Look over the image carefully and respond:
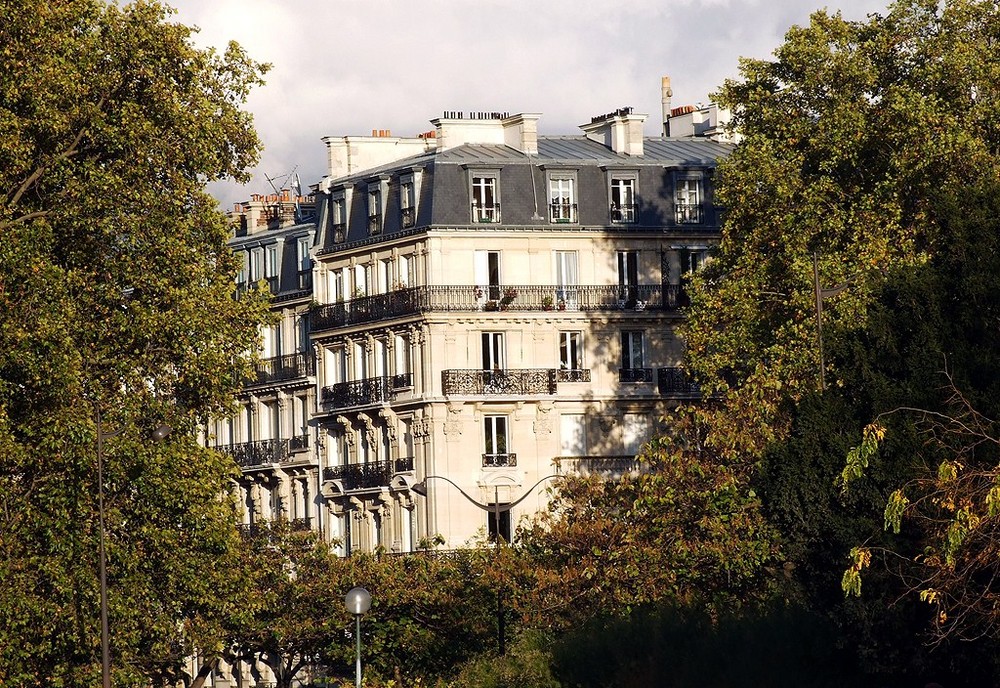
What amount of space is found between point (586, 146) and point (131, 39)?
38.6 m

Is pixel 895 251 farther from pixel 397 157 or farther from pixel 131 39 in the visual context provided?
pixel 397 157

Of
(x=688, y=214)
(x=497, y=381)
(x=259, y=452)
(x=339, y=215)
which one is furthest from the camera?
(x=259, y=452)

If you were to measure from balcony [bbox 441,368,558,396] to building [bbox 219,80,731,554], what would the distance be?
45 millimetres

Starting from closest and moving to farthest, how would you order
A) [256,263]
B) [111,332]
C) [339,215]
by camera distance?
[111,332], [339,215], [256,263]

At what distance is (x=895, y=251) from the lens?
52.3m

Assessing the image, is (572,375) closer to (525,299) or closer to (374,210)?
(525,299)

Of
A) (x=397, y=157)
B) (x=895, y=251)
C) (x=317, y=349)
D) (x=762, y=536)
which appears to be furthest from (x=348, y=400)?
(x=762, y=536)

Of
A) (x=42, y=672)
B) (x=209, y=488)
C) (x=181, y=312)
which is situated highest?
(x=181, y=312)

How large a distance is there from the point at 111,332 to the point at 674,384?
35.7m

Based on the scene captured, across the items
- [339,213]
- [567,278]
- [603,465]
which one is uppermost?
[339,213]

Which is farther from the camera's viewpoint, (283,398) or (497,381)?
(283,398)

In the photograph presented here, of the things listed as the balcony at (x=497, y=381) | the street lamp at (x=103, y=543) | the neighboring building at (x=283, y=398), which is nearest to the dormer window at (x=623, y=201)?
the balcony at (x=497, y=381)

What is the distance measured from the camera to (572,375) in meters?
71.8

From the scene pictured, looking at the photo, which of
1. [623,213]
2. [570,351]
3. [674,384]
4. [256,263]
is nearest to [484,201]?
[623,213]
